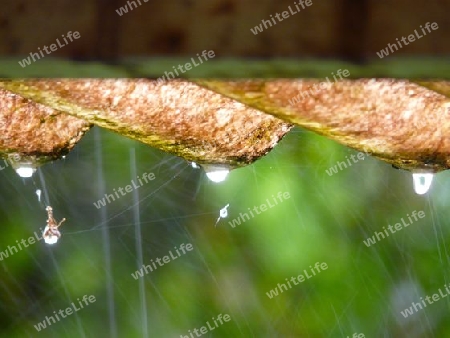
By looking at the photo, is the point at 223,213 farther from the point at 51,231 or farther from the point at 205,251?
the point at 51,231

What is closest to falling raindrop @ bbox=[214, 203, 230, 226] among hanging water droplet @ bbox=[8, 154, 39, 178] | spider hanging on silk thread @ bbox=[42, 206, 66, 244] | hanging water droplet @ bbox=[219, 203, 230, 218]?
hanging water droplet @ bbox=[219, 203, 230, 218]

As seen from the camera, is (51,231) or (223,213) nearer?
(51,231)

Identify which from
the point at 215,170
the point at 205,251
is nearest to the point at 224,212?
the point at 205,251

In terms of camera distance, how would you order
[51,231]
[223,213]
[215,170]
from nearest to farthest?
A: [215,170] → [51,231] → [223,213]

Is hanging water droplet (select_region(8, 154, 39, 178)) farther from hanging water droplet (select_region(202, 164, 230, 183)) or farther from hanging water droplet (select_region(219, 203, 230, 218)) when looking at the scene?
hanging water droplet (select_region(219, 203, 230, 218))

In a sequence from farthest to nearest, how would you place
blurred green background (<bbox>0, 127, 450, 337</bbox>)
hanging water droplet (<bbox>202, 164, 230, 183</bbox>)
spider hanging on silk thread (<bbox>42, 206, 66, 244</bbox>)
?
1. blurred green background (<bbox>0, 127, 450, 337</bbox>)
2. spider hanging on silk thread (<bbox>42, 206, 66, 244</bbox>)
3. hanging water droplet (<bbox>202, 164, 230, 183</bbox>)

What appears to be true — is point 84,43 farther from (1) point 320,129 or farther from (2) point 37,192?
(2) point 37,192

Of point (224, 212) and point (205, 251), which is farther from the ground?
point (224, 212)

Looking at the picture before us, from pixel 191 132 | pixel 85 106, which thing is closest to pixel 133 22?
pixel 85 106

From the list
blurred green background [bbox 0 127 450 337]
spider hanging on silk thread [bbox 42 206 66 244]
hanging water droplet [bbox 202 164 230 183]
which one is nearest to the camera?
hanging water droplet [bbox 202 164 230 183]
